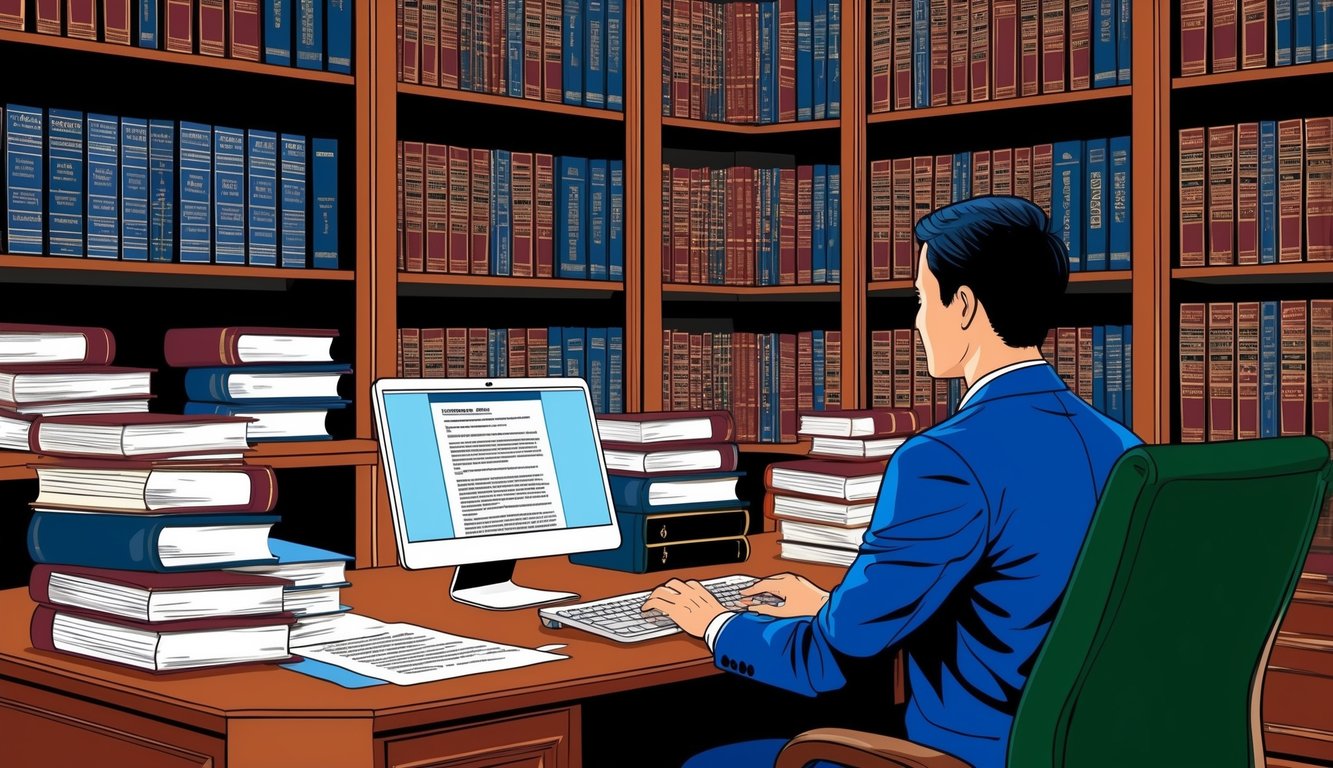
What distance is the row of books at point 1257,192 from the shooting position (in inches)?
112

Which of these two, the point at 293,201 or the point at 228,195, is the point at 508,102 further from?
the point at 228,195

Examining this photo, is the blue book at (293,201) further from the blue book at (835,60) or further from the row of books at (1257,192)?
the row of books at (1257,192)

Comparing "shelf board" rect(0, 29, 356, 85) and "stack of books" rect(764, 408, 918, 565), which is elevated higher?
"shelf board" rect(0, 29, 356, 85)

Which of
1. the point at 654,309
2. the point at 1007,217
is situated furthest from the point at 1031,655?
the point at 654,309

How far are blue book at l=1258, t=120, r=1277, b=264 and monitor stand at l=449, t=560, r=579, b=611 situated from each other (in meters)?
1.77

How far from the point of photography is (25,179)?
252 centimetres

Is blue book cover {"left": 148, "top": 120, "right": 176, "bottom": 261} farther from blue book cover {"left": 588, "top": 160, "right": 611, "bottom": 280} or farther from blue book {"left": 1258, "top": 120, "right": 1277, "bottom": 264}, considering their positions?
blue book {"left": 1258, "top": 120, "right": 1277, "bottom": 264}

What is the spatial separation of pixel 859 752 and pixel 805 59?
7.70 ft

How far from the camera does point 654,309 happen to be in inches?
129

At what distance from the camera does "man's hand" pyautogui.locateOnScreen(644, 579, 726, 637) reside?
1.72m

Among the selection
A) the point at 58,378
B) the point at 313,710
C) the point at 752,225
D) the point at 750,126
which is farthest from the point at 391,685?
the point at 750,126

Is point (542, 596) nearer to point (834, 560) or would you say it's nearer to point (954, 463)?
point (834, 560)

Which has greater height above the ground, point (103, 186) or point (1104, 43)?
point (1104, 43)

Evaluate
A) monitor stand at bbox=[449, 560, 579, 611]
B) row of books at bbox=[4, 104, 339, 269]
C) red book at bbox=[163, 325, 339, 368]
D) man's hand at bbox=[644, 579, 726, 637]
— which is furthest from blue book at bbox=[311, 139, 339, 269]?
man's hand at bbox=[644, 579, 726, 637]
